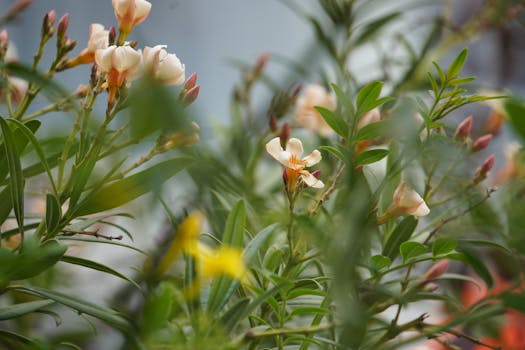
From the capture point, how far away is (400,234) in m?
0.39

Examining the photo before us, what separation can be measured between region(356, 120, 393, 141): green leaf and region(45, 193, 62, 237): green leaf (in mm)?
161

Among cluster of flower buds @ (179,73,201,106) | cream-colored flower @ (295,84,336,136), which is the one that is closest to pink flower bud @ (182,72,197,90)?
cluster of flower buds @ (179,73,201,106)

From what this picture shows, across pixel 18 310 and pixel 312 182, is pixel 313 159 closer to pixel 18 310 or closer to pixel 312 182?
pixel 312 182

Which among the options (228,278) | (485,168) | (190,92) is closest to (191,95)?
(190,92)

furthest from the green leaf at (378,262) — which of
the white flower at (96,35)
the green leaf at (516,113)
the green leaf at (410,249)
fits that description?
the white flower at (96,35)

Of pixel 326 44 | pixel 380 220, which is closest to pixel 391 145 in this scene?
pixel 380 220

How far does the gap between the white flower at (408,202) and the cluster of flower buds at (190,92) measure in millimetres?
124

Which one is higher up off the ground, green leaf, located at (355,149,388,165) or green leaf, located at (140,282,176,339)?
green leaf, located at (355,149,388,165)

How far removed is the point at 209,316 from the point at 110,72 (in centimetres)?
14

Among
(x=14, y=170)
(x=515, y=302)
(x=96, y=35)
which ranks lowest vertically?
(x=515, y=302)

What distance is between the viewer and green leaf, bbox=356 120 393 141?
1.14 ft

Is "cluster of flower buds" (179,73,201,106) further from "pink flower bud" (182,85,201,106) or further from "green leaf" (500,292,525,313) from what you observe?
"green leaf" (500,292,525,313)

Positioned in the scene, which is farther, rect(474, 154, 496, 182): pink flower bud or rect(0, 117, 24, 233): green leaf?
rect(474, 154, 496, 182): pink flower bud

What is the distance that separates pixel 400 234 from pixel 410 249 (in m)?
0.05
